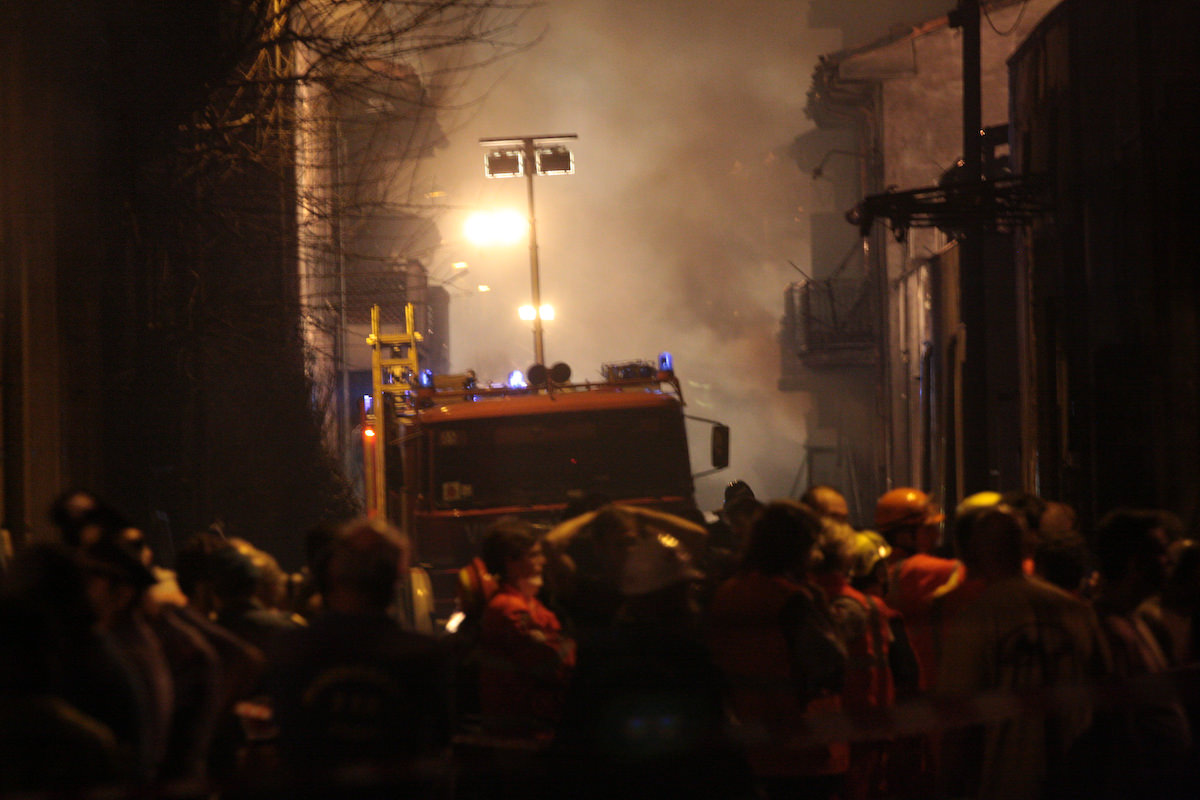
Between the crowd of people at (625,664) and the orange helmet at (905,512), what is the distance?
0.05 ft

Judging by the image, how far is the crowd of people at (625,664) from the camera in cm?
339

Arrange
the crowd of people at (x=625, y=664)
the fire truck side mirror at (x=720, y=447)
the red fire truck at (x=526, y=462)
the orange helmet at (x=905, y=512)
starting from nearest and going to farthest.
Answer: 1. the crowd of people at (x=625, y=664)
2. the orange helmet at (x=905, y=512)
3. the red fire truck at (x=526, y=462)
4. the fire truck side mirror at (x=720, y=447)

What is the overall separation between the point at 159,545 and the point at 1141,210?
11116 millimetres

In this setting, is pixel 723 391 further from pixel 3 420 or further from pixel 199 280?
pixel 3 420

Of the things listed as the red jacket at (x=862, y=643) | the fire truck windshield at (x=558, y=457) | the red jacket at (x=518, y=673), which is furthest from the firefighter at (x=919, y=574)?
the fire truck windshield at (x=558, y=457)

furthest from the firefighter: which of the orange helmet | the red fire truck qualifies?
the red fire truck

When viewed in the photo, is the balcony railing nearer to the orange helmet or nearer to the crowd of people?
the orange helmet

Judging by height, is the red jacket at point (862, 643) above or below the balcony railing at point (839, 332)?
below

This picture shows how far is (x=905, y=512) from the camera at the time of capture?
6207mm

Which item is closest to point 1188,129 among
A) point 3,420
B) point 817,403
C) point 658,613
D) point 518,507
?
point 518,507

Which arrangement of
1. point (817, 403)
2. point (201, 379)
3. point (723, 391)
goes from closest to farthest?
point (201, 379), point (817, 403), point (723, 391)

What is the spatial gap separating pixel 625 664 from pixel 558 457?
850 cm

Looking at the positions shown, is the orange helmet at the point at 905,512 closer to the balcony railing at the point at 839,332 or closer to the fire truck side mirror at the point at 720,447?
the fire truck side mirror at the point at 720,447

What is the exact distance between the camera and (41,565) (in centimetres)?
325
